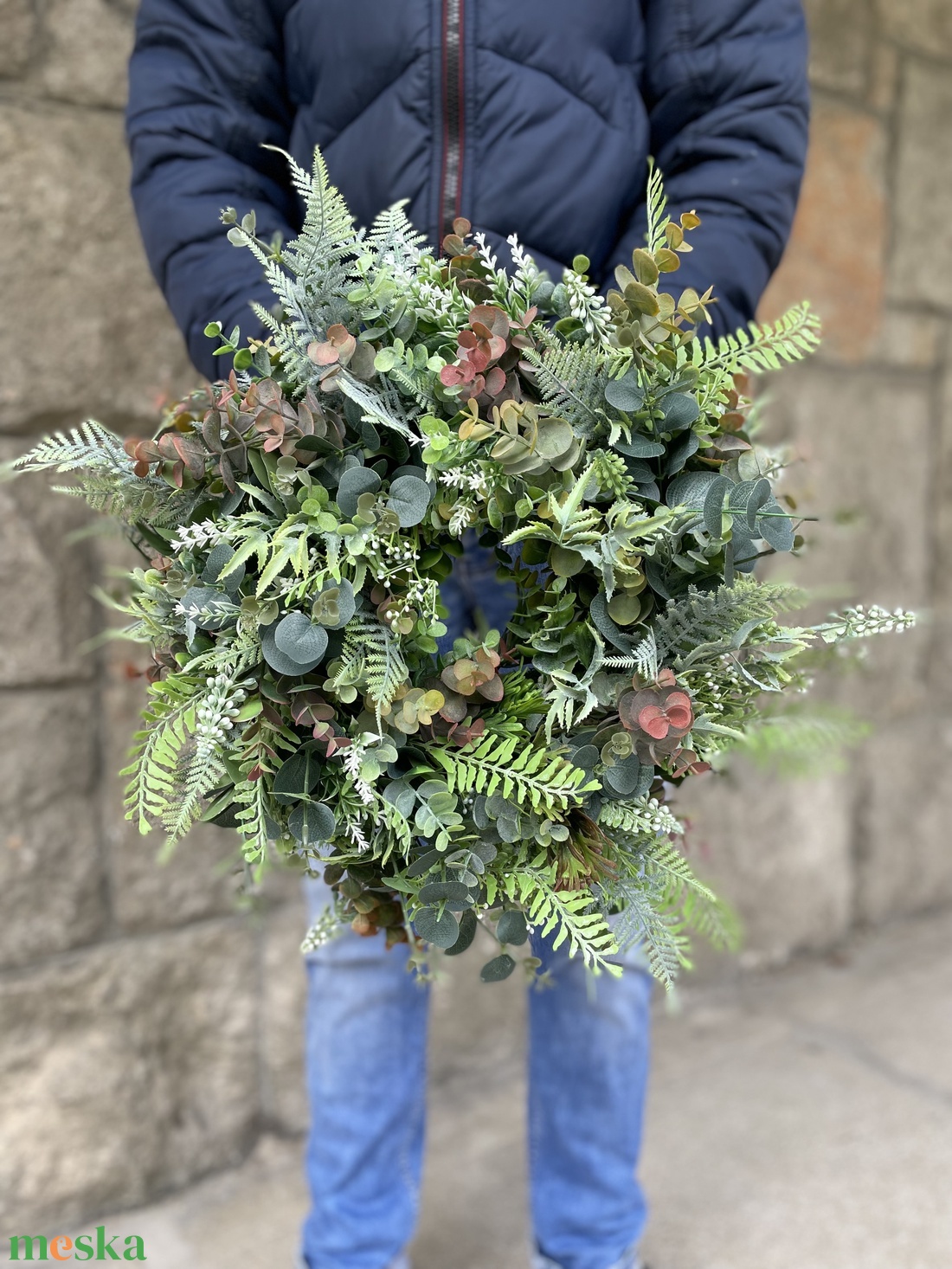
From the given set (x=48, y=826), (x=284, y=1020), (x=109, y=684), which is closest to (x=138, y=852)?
(x=48, y=826)

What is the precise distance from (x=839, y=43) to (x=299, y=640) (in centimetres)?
180

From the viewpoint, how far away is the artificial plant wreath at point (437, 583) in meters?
0.76

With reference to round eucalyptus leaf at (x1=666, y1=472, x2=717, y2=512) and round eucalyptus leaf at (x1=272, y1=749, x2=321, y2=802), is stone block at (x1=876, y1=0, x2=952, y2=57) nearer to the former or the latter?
round eucalyptus leaf at (x1=666, y1=472, x2=717, y2=512)

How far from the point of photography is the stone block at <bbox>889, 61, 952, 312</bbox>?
6.88ft

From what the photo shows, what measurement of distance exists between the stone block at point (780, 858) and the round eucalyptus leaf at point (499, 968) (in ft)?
4.04

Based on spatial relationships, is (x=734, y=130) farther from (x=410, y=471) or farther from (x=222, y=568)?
(x=222, y=568)

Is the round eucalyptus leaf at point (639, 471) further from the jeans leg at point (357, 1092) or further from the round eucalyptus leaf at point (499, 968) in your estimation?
the jeans leg at point (357, 1092)

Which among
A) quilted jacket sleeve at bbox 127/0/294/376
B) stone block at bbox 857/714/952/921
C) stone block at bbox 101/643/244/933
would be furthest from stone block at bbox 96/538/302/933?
stone block at bbox 857/714/952/921

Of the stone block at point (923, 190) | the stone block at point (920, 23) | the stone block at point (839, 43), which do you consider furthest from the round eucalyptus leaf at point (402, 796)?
the stone block at point (920, 23)

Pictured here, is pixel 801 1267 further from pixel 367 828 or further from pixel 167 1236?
pixel 367 828

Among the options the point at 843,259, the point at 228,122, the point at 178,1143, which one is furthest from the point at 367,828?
the point at 843,259

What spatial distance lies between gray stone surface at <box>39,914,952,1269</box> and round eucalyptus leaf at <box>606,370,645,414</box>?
1162 mm

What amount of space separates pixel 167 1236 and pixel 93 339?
4.03 ft

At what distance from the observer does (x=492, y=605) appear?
1133 millimetres
